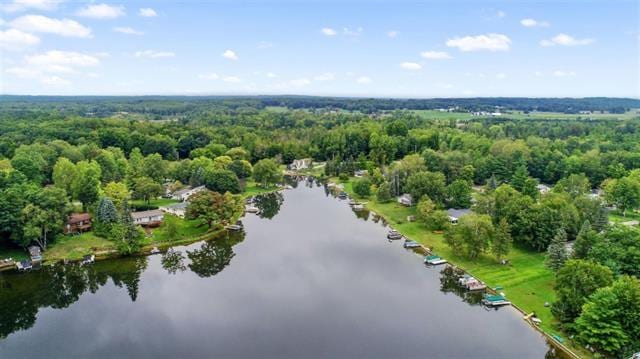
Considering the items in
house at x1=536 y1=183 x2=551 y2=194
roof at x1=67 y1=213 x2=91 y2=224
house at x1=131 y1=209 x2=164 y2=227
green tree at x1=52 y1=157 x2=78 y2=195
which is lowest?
house at x1=131 y1=209 x2=164 y2=227

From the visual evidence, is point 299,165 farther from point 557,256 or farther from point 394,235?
point 557,256

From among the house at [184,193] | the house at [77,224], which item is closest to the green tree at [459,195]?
the house at [184,193]

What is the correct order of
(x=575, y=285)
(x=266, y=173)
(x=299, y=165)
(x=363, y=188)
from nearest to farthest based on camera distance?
(x=575, y=285) < (x=363, y=188) < (x=266, y=173) < (x=299, y=165)

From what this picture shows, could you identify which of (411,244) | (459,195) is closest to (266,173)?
(459,195)

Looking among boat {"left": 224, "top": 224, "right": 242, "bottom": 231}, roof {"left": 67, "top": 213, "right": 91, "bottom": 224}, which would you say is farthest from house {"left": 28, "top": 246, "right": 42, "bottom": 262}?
boat {"left": 224, "top": 224, "right": 242, "bottom": 231}

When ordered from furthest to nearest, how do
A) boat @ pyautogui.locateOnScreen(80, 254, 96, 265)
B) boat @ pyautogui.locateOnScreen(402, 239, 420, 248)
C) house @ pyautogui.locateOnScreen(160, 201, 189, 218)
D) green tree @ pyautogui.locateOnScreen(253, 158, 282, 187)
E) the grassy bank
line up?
1. green tree @ pyautogui.locateOnScreen(253, 158, 282, 187)
2. house @ pyautogui.locateOnScreen(160, 201, 189, 218)
3. boat @ pyautogui.locateOnScreen(402, 239, 420, 248)
4. boat @ pyautogui.locateOnScreen(80, 254, 96, 265)
5. the grassy bank

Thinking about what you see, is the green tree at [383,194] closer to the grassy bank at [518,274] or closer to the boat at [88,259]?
the grassy bank at [518,274]

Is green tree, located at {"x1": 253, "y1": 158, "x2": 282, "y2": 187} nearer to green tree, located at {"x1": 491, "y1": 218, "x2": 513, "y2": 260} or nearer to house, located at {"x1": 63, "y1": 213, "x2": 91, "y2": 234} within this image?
house, located at {"x1": 63, "y1": 213, "x2": 91, "y2": 234}
